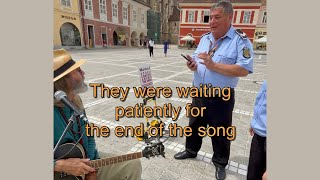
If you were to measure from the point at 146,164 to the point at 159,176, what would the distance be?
301mm

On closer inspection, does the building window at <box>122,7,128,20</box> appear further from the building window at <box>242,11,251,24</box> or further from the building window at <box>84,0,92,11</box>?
the building window at <box>242,11,251,24</box>

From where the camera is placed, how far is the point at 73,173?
1490 millimetres

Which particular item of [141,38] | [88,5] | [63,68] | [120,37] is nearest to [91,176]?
[63,68]

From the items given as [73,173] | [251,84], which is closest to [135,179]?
[73,173]

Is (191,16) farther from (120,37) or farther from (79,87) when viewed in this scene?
(79,87)

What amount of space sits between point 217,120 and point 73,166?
1.58m

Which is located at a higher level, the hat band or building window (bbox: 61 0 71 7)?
building window (bbox: 61 0 71 7)

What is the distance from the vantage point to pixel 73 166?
148 centimetres

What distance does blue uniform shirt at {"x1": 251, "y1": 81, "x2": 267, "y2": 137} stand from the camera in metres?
1.56

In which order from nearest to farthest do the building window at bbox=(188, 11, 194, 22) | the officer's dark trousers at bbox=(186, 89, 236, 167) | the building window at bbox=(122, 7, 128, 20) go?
the officer's dark trousers at bbox=(186, 89, 236, 167) → the building window at bbox=(188, 11, 194, 22) → the building window at bbox=(122, 7, 128, 20)

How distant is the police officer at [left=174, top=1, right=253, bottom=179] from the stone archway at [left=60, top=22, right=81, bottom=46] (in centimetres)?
2257

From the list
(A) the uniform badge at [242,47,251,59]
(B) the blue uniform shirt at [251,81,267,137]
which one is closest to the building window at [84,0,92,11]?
(A) the uniform badge at [242,47,251,59]

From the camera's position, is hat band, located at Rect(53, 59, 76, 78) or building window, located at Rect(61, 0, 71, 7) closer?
hat band, located at Rect(53, 59, 76, 78)

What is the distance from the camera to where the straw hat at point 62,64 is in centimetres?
144
